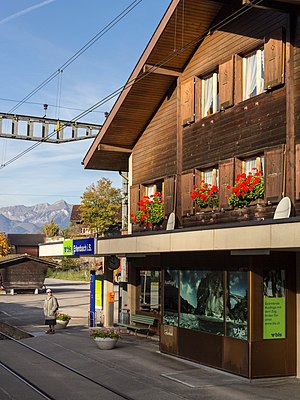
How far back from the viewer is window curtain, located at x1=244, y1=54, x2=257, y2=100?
15.9 meters

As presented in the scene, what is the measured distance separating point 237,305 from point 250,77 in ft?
19.1

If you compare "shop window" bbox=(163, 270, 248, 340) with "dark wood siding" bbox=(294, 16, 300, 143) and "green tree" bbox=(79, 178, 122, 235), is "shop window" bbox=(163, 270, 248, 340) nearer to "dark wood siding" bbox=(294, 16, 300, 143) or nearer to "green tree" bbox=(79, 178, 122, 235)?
"dark wood siding" bbox=(294, 16, 300, 143)

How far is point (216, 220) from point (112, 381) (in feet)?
17.0

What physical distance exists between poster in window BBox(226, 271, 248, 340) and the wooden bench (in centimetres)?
637

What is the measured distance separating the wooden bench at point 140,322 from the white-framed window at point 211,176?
5.56 meters

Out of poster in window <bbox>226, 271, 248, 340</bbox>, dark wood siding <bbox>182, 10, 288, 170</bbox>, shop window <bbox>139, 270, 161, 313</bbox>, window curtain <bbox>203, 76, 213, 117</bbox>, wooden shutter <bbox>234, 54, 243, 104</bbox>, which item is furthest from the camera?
shop window <bbox>139, 270, 161, 313</bbox>

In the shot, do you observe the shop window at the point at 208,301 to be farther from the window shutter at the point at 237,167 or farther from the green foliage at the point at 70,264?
the green foliage at the point at 70,264

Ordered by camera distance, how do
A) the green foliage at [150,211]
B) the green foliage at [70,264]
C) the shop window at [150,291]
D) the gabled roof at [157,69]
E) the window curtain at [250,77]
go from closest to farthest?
the window curtain at [250,77], the gabled roof at [157,69], the green foliage at [150,211], the shop window at [150,291], the green foliage at [70,264]

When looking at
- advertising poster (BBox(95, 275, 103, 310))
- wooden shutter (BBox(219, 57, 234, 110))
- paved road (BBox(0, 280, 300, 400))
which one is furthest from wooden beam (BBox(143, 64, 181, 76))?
advertising poster (BBox(95, 275, 103, 310))

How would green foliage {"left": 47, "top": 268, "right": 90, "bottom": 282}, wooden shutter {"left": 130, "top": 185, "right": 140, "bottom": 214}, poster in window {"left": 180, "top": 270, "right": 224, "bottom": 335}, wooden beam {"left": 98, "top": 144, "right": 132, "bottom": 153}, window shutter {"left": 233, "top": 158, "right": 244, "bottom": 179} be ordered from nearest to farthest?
1. poster in window {"left": 180, "top": 270, "right": 224, "bottom": 335}
2. window shutter {"left": 233, "top": 158, "right": 244, "bottom": 179}
3. wooden shutter {"left": 130, "top": 185, "right": 140, "bottom": 214}
4. wooden beam {"left": 98, "top": 144, "right": 132, "bottom": 153}
5. green foliage {"left": 47, "top": 268, "right": 90, "bottom": 282}

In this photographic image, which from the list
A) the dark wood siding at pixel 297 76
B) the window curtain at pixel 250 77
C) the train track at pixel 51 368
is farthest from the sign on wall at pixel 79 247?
the dark wood siding at pixel 297 76

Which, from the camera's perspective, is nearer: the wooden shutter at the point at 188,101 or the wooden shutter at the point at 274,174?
the wooden shutter at the point at 274,174

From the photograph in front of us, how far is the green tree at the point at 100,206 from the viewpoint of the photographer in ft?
266

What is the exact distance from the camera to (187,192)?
60.2ft
